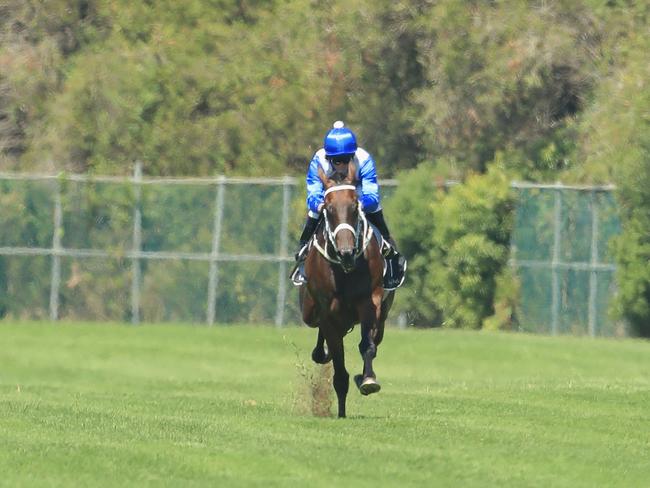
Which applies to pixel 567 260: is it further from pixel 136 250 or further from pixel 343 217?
pixel 343 217

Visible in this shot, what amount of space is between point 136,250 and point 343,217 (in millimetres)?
18810

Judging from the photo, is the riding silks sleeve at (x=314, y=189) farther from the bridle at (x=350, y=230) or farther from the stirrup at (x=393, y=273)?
the stirrup at (x=393, y=273)

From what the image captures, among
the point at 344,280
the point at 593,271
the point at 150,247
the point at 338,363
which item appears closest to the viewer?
the point at 344,280

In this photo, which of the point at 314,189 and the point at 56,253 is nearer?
the point at 314,189

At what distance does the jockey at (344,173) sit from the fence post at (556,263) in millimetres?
15364

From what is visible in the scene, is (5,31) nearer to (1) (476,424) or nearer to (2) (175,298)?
(2) (175,298)

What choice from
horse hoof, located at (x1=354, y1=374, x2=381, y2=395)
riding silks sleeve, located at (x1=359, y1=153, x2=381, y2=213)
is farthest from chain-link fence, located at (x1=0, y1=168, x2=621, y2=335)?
horse hoof, located at (x1=354, y1=374, x2=381, y2=395)

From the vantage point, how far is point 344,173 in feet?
54.4

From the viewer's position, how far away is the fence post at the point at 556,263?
3284 centimetres

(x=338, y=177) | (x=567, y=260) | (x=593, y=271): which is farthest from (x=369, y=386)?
(x=567, y=260)

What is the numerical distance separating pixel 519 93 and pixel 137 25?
9.88 metres

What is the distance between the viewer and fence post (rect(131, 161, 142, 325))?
3459cm

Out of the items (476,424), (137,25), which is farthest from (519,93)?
(476,424)

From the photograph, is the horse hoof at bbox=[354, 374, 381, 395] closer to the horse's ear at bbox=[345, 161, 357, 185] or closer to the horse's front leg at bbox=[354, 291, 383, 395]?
the horse's front leg at bbox=[354, 291, 383, 395]
